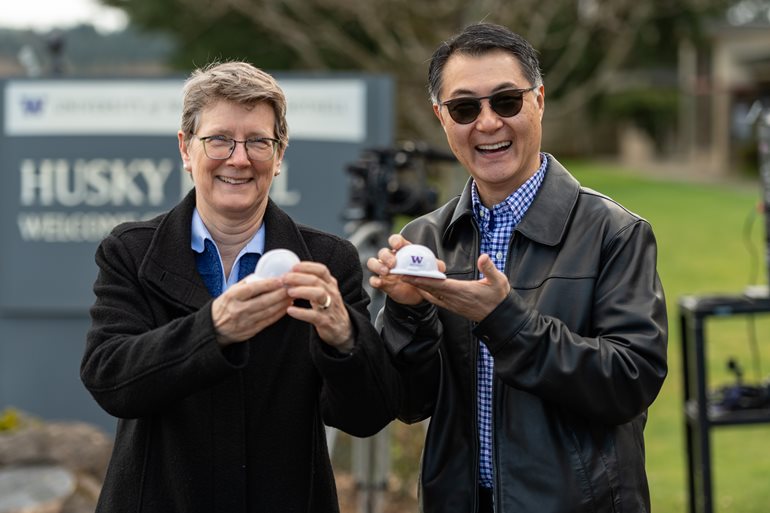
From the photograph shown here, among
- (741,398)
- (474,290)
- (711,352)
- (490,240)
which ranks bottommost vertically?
(741,398)

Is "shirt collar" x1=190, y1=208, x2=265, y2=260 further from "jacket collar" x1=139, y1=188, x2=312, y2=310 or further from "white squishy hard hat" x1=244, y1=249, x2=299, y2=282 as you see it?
"white squishy hard hat" x1=244, y1=249, x2=299, y2=282

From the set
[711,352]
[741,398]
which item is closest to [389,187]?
[741,398]

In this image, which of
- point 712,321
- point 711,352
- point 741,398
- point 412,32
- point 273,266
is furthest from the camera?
point 412,32

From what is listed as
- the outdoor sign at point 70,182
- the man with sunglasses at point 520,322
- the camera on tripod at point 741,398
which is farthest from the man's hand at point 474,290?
the outdoor sign at point 70,182

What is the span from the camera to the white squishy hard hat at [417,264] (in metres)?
1.93

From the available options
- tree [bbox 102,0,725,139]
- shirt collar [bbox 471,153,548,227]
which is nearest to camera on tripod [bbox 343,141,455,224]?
shirt collar [bbox 471,153,548,227]

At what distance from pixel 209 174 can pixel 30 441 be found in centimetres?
310

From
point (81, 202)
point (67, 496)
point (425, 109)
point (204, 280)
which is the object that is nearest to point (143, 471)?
point (204, 280)

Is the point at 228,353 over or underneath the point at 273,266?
underneath

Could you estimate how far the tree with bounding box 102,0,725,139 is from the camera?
13891 millimetres

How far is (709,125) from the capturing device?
39.8 m

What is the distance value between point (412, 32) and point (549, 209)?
12871 mm

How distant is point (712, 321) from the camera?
35.0 feet

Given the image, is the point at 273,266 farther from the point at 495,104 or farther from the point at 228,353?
the point at 495,104
